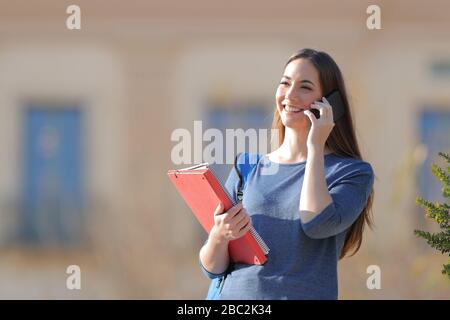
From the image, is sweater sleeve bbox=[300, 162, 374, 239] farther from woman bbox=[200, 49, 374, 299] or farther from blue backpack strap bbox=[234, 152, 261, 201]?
blue backpack strap bbox=[234, 152, 261, 201]

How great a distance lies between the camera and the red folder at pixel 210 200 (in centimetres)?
198

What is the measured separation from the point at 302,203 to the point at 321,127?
0.17m

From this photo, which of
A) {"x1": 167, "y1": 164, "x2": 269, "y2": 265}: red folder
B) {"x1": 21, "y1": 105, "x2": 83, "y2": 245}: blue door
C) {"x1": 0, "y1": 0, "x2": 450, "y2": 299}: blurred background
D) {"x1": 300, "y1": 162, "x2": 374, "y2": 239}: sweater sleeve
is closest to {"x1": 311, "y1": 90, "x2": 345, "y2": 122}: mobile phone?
{"x1": 300, "y1": 162, "x2": 374, "y2": 239}: sweater sleeve

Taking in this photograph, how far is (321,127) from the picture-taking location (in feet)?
6.69

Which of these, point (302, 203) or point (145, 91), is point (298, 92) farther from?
point (145, 91)

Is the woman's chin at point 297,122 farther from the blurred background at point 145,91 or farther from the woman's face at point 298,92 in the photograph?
the blurred background at point 145,91

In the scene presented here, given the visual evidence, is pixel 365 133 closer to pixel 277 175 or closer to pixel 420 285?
pixel 420 285

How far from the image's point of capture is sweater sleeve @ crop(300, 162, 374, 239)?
1.96 metres

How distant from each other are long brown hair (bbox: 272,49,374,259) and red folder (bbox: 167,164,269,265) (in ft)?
0.76

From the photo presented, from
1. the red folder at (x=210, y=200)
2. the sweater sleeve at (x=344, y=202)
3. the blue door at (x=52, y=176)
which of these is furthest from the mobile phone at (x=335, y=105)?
the blue door at (x=52, y=176)

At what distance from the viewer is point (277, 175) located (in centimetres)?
213

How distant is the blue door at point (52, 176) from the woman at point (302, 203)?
512 centimetres

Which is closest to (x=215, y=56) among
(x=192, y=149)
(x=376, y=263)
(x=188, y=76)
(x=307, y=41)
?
(x=188, y=76)

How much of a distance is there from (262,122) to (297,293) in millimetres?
5299
